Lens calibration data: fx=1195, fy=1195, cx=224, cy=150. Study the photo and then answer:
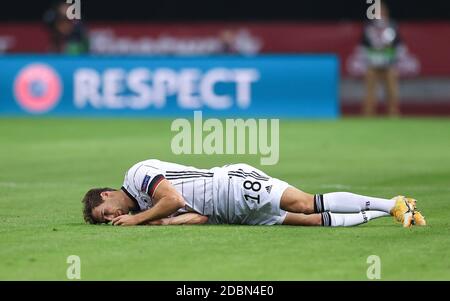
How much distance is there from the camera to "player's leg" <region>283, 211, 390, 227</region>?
1094 centimetres

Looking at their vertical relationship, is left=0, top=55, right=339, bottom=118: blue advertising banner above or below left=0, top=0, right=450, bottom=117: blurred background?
below

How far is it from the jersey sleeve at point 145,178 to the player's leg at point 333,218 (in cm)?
135

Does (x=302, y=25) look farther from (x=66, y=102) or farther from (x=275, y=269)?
(x=275, y=269)

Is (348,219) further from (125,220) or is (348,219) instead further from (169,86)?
(169,86)

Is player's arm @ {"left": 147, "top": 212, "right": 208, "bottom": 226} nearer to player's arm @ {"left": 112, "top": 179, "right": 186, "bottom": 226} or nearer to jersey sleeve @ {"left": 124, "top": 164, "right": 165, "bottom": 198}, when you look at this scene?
player's arm @ {"left": 112, "top": 179, "right": 186, "bottom": 226}

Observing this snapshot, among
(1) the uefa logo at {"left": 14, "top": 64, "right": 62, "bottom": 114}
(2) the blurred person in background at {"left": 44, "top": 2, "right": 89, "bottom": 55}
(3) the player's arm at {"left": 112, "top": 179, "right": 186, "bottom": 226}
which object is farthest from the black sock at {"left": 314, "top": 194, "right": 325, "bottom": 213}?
(2) the blurred person in background at {"left": 44, "top": 2, "right": 89, "bottom": 55}

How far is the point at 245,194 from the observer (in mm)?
10531

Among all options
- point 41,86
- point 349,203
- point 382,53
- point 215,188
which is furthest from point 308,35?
point 215,188

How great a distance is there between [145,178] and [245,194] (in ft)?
2.93

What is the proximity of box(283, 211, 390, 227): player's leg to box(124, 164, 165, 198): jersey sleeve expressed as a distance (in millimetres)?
1353

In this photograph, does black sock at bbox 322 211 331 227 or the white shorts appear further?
black sock at bbox 322 211 331 227

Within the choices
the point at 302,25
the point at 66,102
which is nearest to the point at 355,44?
the point at 302,25

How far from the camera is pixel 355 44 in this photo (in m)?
30.1
